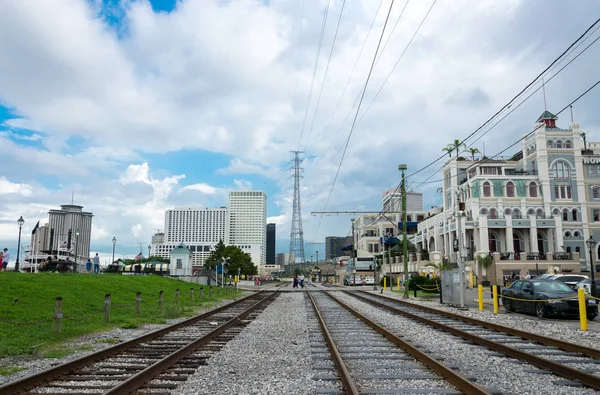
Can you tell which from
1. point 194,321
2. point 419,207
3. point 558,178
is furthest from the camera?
point 419,207

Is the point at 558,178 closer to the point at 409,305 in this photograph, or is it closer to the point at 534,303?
the point at 409,305

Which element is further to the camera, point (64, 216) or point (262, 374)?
point (64, 216)

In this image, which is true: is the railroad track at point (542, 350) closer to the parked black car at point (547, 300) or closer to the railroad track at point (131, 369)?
the parked black car at point (547, 300)

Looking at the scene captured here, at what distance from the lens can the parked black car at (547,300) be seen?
18.5 m

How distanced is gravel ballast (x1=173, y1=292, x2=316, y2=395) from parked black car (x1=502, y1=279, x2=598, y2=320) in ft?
33.9

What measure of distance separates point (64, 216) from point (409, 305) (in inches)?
7189

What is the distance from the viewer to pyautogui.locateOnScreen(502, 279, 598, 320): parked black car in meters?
18.5

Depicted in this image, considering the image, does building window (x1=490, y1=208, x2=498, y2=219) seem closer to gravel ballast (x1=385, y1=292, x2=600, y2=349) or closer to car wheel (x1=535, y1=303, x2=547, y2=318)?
gravel ballast (x1=385, y1=292, x2=600, y2=349)

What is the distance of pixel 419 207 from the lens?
448 ft

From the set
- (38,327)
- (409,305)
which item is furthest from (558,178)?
(38,327)

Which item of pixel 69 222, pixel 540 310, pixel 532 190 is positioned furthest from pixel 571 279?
pixel 69 222

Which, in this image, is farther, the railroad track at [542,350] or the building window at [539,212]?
the building window at [539,212]

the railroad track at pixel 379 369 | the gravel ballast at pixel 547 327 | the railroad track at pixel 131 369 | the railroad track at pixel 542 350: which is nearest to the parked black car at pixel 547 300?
the gravel ballast at pixel 547 327

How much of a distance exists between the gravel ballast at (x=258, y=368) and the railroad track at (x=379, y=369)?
320 millimetres
